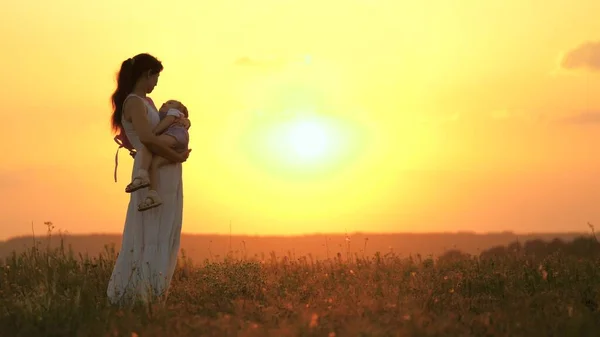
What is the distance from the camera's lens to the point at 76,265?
1302 cm

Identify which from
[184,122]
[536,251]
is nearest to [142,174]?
[184,122]

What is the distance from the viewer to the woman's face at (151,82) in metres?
9.66

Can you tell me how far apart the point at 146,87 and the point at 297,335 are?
12.9 ft

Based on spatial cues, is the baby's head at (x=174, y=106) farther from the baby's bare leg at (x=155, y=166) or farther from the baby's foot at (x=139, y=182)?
the baby's foot at (x=139, y=182)

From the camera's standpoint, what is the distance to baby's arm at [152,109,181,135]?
9438 mm

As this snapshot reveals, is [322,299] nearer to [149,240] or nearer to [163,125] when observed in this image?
[149,240]

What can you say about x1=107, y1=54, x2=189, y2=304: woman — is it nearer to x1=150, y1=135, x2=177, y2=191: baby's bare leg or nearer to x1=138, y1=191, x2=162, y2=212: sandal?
x1=150, y1=135, x2=177, y2=191: baby's bare leg

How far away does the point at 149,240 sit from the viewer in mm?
9781

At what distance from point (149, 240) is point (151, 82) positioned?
1.82 m

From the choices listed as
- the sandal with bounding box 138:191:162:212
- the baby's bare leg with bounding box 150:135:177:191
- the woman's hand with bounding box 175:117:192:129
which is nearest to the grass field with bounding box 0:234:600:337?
the sandal with bounding box 138:191:162:212

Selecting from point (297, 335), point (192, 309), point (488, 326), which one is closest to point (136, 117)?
point (192, 309)

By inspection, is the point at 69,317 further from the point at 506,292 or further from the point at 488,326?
the point at 506,292

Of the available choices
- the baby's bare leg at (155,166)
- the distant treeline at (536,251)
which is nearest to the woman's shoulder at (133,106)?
the baby's bare leg at (155,166)

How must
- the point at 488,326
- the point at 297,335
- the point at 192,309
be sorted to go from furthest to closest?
the point at 192,309 < the point at 488,326 < the point at 297,335
